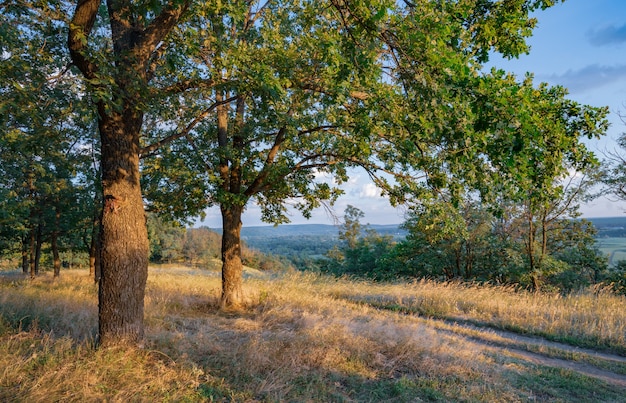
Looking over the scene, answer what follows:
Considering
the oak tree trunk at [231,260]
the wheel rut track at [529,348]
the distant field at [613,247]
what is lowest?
the wheel rut track at [529,348]

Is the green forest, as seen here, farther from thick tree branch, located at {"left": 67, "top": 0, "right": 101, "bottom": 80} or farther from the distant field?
the distant field

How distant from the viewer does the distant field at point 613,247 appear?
2112cm

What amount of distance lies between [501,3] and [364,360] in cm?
531

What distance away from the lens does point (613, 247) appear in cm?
2280

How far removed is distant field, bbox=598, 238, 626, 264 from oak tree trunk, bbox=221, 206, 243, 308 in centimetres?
2230

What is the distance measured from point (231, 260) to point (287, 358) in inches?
194

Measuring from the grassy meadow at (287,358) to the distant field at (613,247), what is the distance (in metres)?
15.7

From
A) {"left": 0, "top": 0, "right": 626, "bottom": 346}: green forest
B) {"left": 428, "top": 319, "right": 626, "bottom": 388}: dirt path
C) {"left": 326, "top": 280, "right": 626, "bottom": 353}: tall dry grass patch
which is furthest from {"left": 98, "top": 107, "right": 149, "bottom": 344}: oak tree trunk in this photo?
{"left": 326, "top": 280, "right": 626, "bottom": 353}: tall dry grass patch

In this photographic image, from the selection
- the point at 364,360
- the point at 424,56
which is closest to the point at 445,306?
the point at 364,360

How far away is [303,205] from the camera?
35.3 ft

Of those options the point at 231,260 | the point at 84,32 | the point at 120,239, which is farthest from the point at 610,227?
the point at 84,32

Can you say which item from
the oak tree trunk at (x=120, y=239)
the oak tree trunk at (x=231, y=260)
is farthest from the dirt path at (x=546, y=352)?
the oak tree trunk at (x=120, y=239)

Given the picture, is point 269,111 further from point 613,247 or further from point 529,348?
point 613,247

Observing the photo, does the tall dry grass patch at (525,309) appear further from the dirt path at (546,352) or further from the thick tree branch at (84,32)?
the thick tree branch at (84,32)
